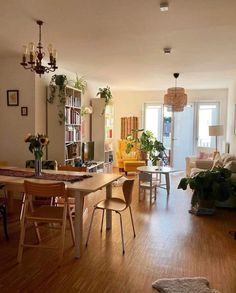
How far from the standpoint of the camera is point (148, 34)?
3641 mm

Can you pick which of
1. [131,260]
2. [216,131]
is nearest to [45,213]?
[131,260]

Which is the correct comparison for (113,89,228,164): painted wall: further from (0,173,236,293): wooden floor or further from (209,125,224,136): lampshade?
(0,173,236,293): wooden floor

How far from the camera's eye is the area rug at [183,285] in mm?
2308

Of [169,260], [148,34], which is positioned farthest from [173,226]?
[148,34]

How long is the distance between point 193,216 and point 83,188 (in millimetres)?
2243

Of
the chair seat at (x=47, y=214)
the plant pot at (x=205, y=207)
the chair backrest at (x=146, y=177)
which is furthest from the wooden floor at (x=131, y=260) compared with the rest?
the chair backrest at (x=146, y=177)

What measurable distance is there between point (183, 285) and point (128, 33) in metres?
2.91

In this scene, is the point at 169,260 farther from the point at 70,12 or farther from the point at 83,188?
the point at 70,12

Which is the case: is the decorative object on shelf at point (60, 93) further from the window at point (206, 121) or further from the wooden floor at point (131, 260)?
the window at point (206, 121)

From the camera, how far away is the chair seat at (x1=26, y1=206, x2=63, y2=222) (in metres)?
2.79

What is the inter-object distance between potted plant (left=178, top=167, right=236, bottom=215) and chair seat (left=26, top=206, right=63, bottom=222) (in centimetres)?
221

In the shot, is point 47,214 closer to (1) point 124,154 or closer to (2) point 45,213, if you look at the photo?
(2) point 45,213

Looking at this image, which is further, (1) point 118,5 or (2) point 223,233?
(2) point 223,233

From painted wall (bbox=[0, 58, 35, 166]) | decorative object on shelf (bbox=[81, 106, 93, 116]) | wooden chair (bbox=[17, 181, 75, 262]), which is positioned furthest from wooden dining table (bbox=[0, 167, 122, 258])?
decorative object on shelf (bbox=[81, 106, 93, 116])
